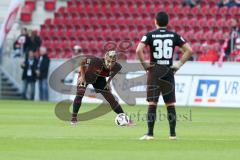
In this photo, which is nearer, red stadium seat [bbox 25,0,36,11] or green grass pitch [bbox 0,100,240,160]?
green grass pitch [bbox 0,100,240,160]

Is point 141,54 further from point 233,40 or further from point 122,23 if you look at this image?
point 122,23

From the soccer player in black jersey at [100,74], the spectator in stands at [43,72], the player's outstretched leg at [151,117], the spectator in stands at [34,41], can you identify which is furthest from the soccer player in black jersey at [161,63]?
the spectator in stands at [34,41]

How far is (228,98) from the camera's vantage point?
31.2 metres

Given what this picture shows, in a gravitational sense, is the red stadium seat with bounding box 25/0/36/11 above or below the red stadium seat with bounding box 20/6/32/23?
above

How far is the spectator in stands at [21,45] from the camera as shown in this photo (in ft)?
124

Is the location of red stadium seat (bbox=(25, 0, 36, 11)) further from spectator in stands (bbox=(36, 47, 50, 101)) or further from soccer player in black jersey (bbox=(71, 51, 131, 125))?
soccer player in black jersey (bbox=(71, 51, 131, 125))

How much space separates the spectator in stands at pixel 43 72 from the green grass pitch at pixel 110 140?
11.4 m

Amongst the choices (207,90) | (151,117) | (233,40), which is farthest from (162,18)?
(233,40)

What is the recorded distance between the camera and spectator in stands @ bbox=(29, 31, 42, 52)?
37.2m

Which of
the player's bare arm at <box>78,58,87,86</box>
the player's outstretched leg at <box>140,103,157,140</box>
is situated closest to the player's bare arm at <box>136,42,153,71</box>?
the player's outstretched leg at <box>140,103,157,140</box>

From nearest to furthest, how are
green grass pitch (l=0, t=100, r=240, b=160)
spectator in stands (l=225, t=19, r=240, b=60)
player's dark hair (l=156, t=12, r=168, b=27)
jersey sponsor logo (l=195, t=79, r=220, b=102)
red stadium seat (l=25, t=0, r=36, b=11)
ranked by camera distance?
green grass pitch (l=0, t=100, r=240, b=160)
player's dark hair (l=156, t=12, r=168, b=27)
jersey sponsor logo (l=195, t=79, r=220, b=102)
spectator in stands (l=225, t=19, r=240, b=60)
red stadium seat (l=25, t=0, r=36, b=11)

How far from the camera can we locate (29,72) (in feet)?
120

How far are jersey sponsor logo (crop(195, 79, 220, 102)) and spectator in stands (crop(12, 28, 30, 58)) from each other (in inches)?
369

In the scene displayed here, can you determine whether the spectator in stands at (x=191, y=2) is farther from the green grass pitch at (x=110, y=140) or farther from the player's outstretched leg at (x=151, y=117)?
the player's outstretched leg at (x=151, y=117)
